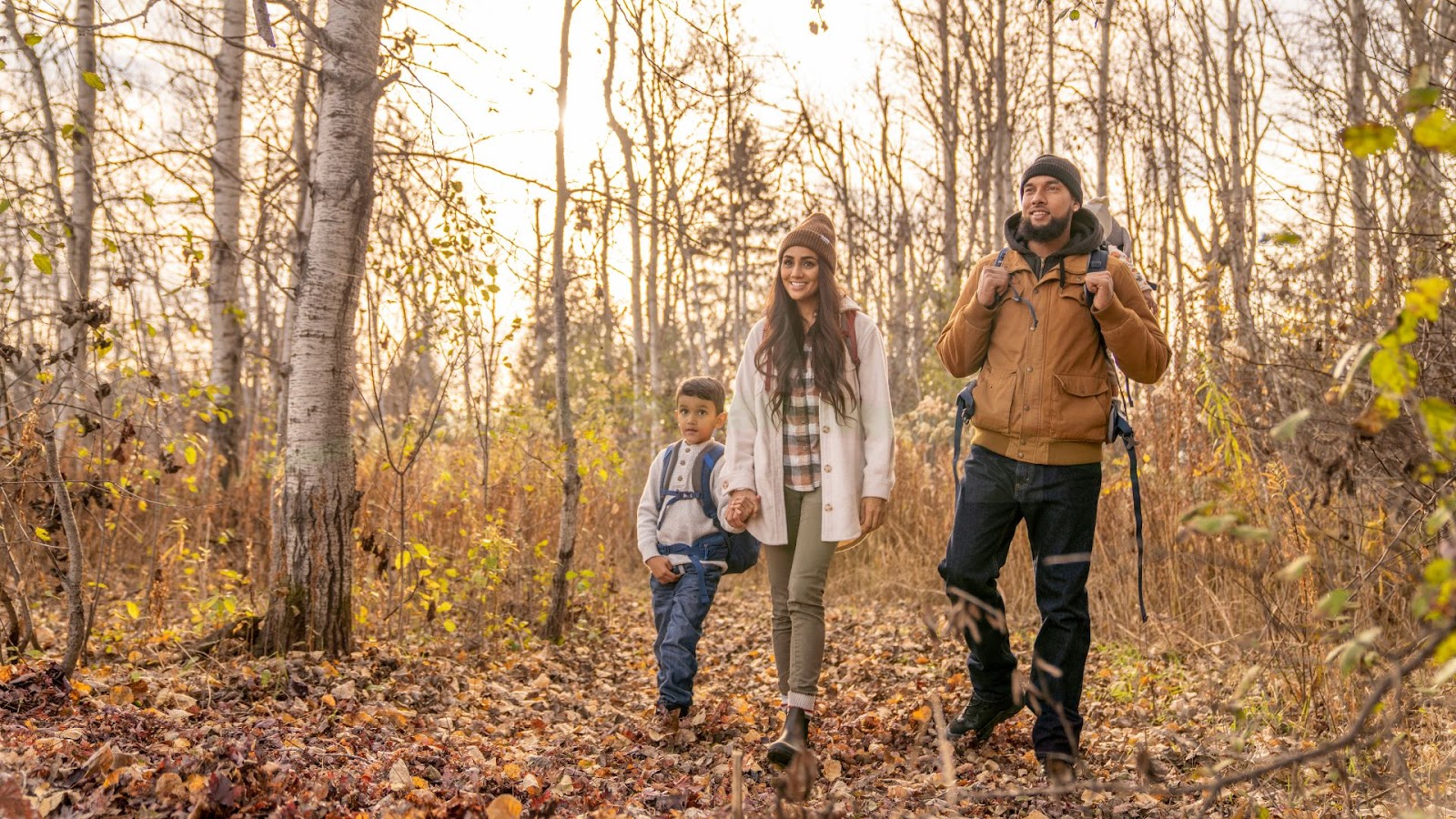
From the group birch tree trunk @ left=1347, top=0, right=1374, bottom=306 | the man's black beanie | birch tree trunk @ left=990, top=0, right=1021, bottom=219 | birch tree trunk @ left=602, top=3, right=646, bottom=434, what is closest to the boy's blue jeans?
the man's black beanie

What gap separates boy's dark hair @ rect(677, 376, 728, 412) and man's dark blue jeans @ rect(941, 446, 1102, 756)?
1.34 m

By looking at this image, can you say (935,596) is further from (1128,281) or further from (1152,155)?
(1152,155)

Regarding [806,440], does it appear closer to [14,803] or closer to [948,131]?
[14,803]

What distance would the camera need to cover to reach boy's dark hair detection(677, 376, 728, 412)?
14.9 feet

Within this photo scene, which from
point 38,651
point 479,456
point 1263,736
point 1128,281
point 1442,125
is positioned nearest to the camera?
point 1442,125

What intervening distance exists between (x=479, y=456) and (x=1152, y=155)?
7.17 meters

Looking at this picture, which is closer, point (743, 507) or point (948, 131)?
point (743, 507)

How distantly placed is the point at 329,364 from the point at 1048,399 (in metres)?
3.18

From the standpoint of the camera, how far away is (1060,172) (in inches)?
138

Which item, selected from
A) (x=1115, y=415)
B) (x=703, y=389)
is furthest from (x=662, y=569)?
(x=1115, y=415)

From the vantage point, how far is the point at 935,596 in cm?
723

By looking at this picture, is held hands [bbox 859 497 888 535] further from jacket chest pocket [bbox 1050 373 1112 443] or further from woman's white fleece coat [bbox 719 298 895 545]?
jacket chest pocket [bbox 1050 373 1112 443]

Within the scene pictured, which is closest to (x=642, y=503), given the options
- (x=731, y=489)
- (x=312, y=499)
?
(x=731, y=489)

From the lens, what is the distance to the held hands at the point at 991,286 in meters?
3.53
